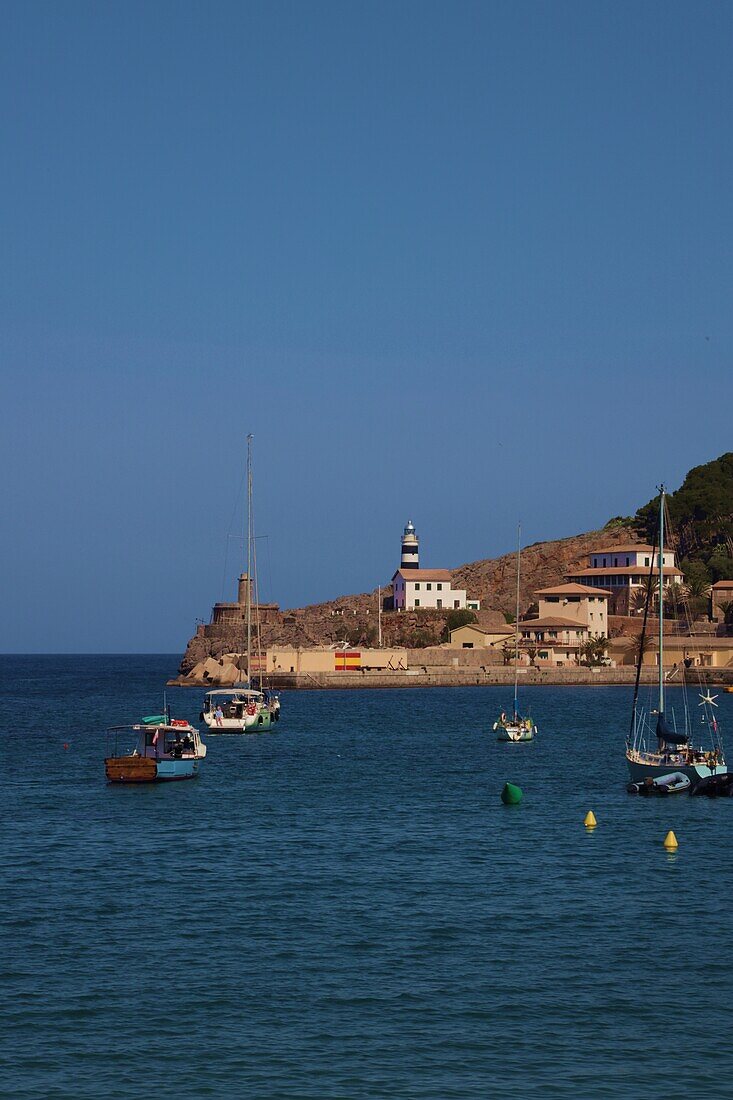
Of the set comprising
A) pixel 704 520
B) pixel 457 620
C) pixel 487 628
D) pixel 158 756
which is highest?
pixel 704 520

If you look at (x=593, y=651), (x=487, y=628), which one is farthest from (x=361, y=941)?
(x=487, y=628)

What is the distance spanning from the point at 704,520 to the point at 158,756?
13181 cm

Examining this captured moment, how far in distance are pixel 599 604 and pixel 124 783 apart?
109m

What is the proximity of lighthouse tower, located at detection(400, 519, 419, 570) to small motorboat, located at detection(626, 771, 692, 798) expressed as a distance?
134 meters

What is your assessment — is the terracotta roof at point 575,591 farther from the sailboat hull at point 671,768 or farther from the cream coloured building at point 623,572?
the sailboat hull at point 671,768

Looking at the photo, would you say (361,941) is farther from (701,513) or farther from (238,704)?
(701,513)

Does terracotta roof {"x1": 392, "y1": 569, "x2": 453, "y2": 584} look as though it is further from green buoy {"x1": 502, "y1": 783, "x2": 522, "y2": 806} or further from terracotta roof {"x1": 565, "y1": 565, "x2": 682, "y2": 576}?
green buoy {"x1": 502, "y1": 783, "x2": 522, "y2": 806}

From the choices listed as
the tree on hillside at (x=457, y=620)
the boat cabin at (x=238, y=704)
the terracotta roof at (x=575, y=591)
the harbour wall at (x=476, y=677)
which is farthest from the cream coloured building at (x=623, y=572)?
the boat cabin at (x=238, y=704)

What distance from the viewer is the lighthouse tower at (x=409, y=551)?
18575cm

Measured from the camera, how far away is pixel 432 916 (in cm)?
3038

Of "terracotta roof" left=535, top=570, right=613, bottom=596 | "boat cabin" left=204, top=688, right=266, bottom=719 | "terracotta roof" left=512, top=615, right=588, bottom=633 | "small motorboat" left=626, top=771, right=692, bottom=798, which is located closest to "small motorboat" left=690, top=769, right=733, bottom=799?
"small motorboat" left=626, top=771, right=692, bottom=798

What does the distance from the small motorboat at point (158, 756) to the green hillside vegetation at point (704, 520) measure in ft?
392

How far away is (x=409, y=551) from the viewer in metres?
186

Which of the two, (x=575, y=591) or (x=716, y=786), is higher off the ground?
(x=575, y=591)
